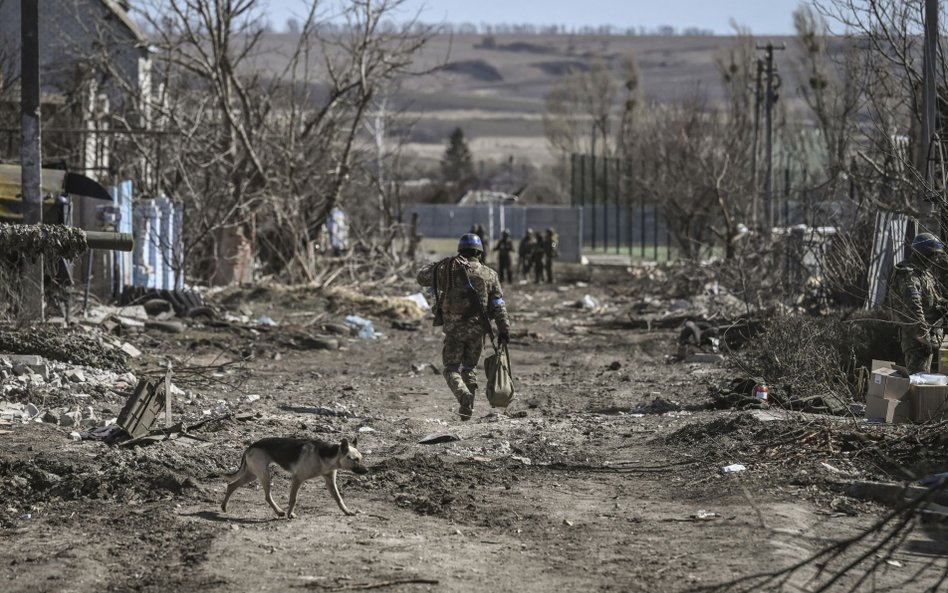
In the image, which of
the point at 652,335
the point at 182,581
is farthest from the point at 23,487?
the point at 652,335

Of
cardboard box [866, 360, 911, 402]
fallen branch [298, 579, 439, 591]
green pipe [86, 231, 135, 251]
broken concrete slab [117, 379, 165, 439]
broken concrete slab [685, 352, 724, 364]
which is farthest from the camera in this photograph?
broken concrete slab [685, 352, 724, 364]

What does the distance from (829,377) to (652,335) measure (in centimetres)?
1077

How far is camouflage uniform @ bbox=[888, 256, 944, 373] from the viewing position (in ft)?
37.8

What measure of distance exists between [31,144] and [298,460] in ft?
29.0

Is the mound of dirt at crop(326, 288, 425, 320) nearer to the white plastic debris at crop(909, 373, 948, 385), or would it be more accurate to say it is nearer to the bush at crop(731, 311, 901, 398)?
the bush at crop(731, 311, 901, 398)

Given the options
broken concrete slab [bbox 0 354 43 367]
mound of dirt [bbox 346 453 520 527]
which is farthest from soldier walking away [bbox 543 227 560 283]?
mound of dirt [bbox 346 453 520 527]

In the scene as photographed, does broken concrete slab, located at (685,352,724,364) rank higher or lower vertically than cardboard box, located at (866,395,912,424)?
lower

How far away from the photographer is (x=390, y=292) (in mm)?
28234

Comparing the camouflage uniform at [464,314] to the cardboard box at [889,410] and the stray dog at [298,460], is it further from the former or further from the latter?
the stray dog at [298,460]

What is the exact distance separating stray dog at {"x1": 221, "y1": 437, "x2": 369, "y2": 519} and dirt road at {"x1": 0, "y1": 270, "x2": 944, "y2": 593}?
22 cm

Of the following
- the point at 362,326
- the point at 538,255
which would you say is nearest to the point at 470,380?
the point at 362,326

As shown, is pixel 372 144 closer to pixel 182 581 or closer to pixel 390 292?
pixel 390 292

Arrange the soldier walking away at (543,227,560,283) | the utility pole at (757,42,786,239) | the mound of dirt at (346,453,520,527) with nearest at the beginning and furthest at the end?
1. the mound of dirt at (346,453,520,527)
2. the utility pole at (757,42,786,239)
3. the soldier walking away at (543,227,560,283)

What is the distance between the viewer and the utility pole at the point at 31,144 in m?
14.9
